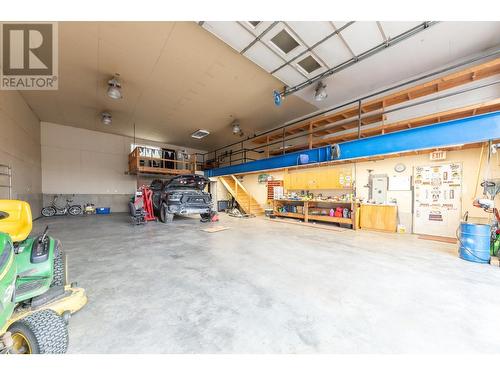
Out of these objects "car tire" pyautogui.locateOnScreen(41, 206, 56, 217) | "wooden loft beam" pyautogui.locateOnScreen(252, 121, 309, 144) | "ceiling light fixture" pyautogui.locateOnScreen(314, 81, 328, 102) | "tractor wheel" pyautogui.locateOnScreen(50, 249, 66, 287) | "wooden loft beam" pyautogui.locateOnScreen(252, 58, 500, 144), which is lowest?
"car tire" pyautogui.locateOnScreen(41, 206, 56, 217)

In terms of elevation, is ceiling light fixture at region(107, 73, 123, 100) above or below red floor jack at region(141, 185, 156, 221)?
above

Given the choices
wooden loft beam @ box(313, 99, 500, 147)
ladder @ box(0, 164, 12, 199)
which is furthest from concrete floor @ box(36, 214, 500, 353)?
ladder @ box(0, 164, 12, 199)

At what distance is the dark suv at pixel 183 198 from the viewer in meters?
6.80

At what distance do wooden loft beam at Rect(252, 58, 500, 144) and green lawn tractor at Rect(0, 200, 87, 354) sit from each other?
25.8ft

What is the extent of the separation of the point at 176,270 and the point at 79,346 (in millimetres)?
1431

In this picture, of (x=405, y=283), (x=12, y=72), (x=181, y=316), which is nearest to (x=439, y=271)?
(x=405, y=283)

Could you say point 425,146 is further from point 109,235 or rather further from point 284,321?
point 109,235

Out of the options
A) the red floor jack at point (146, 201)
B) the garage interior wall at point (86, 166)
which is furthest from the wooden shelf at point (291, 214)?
the garage interior wall at point (86, 166)

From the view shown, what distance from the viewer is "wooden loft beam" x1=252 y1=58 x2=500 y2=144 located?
4.47 meters

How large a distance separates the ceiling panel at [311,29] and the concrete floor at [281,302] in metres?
4.57

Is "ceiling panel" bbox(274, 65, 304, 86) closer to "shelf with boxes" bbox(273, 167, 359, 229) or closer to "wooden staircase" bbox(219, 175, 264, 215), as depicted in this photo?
"shelf with boxes" bbox(273, 167, 359, 229)

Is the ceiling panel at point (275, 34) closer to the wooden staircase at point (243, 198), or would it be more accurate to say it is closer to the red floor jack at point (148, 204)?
the red floor jack at point (148, 204)

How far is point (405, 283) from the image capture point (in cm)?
246

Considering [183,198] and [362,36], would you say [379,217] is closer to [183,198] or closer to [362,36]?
[362,36]
